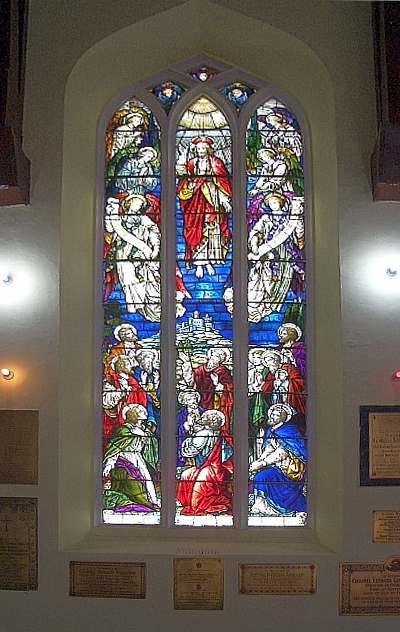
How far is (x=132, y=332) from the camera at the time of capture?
584 centimetres

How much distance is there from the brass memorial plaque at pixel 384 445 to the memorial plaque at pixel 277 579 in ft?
2.49

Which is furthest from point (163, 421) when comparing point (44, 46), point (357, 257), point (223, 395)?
point (44, 46)

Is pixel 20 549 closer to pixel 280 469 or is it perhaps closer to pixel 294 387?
pixel 280 469

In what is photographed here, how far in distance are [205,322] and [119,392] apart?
0.79 m

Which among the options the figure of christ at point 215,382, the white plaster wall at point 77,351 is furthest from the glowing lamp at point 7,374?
the figure of christ at point 215,382

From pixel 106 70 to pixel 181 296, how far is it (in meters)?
1.70

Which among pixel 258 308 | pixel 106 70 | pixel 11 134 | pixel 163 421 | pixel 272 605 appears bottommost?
pixel 272 605

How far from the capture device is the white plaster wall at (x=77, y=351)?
525cm

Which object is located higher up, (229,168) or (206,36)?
(206,36)

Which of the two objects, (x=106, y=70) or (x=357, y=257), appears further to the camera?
(x=106, y=70)

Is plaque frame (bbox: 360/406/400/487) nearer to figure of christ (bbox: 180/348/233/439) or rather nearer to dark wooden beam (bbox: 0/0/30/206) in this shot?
figure of christ (bbox: 180/348/233/439)

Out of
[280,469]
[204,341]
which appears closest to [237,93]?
[204,341]

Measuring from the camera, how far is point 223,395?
228 inches

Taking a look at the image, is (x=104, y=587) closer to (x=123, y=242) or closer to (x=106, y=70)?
(x=123, y=242)
